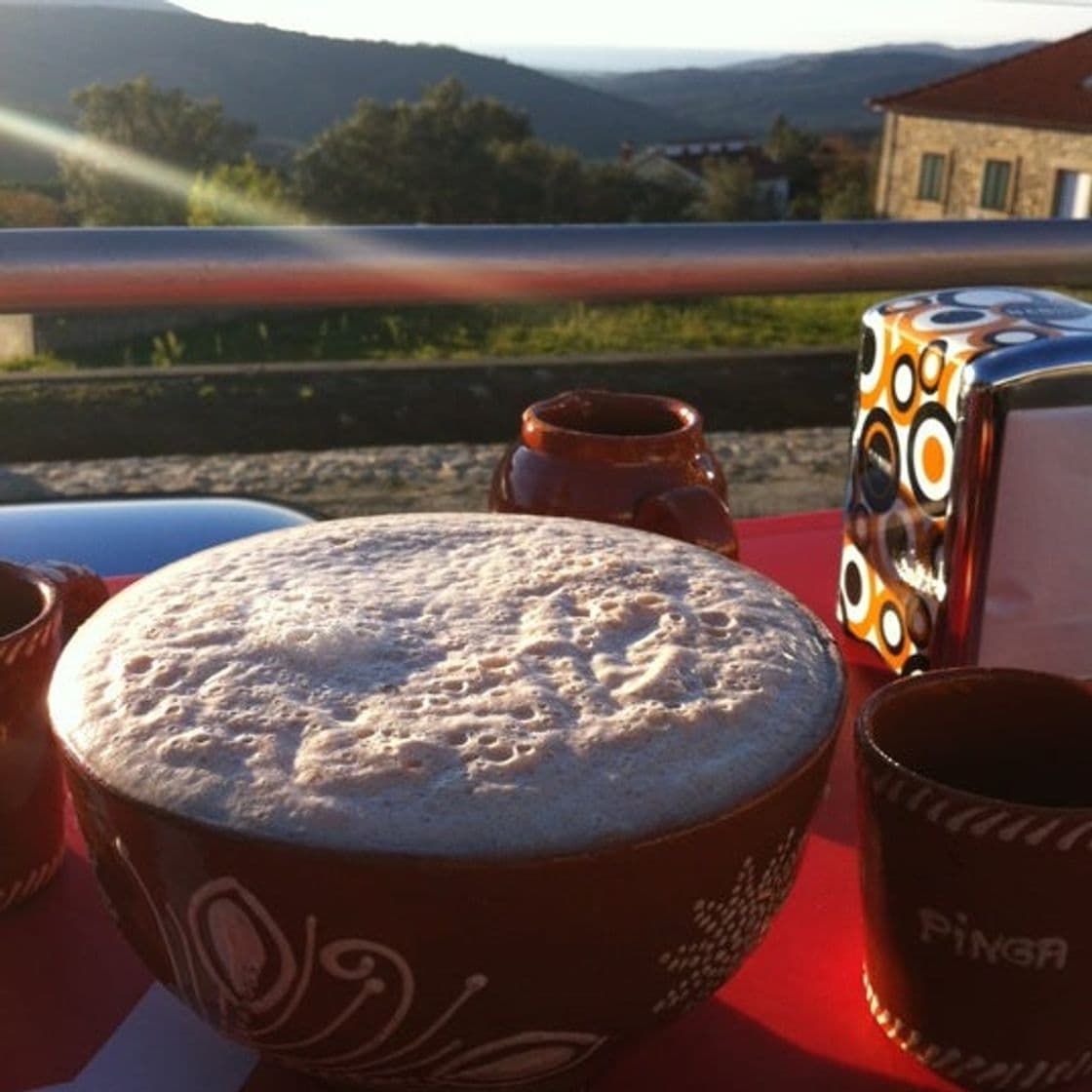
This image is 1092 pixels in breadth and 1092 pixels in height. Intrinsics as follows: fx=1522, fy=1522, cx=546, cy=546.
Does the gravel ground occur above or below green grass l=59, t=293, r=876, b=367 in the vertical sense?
above

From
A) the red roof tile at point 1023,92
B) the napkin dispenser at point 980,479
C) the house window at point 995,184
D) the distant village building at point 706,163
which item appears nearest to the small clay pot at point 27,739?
the napkin dispenser at point 980,479

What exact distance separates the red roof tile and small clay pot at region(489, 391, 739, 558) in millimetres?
22931

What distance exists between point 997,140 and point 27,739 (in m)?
24.6

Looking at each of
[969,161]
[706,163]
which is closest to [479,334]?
[969,161]

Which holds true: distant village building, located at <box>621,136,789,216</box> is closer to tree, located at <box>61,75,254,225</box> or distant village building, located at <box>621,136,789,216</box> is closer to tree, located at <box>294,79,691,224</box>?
tree, located at <box>294,79,691,224</box>

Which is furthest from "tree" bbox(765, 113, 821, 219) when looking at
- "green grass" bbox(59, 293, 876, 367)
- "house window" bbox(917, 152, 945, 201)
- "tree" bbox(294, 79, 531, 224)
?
"green grass" bbox(59, 293, 876, 367)

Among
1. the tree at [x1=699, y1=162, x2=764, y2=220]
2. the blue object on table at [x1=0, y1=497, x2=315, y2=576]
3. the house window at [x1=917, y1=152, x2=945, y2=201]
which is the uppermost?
the blue object on table at [x1=0, y1=497, x2=315, y2=576]

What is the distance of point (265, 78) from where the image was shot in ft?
88.9

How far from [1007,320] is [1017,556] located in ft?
0.37

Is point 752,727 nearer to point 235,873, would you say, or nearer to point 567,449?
point 235,873

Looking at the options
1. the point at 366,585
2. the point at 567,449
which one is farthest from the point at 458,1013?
the point at 567,449

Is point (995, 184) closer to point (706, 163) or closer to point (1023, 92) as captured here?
point (1023, 92)

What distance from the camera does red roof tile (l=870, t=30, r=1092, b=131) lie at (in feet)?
73.3

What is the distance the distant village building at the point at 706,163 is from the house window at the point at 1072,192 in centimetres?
563
